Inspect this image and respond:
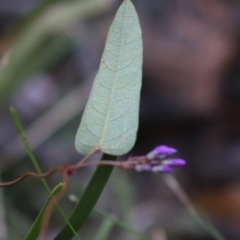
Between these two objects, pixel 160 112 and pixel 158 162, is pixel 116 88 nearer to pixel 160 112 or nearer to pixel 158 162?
pixel 158 162

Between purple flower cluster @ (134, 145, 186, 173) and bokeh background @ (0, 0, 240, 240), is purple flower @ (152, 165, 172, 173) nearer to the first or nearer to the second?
purple flower cluster @ (134, 145, 186, 173)

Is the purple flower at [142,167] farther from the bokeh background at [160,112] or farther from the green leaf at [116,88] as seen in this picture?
the bokeh background at [160,112]

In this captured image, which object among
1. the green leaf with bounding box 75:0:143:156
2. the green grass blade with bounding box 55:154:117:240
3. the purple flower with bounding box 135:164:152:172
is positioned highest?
the green leaf with bounding box 75:0:143:156

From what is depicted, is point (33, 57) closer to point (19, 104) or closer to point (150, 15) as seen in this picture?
point (19, 104)

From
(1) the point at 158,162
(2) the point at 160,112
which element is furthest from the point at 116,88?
(2) the point at 160,112

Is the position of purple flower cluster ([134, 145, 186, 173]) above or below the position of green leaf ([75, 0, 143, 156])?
below

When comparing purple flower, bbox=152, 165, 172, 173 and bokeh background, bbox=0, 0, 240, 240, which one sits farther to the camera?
bokeh background, bbox=0, 0, 240, 240

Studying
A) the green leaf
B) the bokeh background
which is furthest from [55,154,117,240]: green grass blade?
the bokeh background
